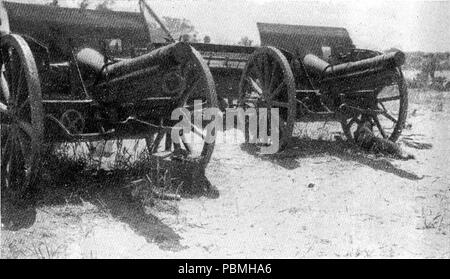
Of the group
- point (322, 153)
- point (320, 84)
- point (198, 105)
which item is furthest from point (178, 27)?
point (198, 105)

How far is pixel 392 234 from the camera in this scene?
4000 millimetres

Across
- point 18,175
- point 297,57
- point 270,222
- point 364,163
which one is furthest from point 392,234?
point 297,57

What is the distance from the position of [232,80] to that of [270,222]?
196 inches

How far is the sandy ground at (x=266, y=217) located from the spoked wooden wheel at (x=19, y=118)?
39cm

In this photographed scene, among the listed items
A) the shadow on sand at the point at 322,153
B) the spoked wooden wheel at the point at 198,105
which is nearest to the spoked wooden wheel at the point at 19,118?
the spoked wooden wheel at the point at 198,105

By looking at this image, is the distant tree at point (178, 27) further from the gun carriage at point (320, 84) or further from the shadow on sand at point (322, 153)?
the shadow on sand at point (322, 153)

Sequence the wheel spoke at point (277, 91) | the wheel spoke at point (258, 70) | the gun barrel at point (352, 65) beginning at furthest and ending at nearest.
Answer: the wheel spoke at point (258, 70) < the wheel spoke at point (277, 91) < the gun barrel at point (352, 65)

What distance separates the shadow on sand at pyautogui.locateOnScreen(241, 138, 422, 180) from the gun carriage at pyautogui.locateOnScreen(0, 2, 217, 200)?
1.63 m

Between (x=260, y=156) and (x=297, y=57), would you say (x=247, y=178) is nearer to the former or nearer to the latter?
(x=260, y=156)

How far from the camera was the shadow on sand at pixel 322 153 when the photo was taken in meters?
6.31

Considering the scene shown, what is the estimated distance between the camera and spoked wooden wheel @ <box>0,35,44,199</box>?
3930mm

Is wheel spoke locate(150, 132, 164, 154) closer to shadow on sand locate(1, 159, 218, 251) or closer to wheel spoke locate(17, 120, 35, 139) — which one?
shadow on sand locate(1, 159, 218, 251)

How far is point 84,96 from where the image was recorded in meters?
5.05

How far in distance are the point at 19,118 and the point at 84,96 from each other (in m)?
0.85
